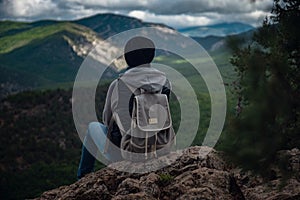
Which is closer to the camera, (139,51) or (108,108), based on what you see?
(139,51)

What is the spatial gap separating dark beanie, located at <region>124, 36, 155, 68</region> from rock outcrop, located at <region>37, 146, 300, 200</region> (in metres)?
1.61

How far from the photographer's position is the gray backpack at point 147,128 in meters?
6.49

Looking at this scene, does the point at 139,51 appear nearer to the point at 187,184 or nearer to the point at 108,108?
the point at 108,108

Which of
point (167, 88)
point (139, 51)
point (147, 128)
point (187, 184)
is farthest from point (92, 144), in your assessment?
point (187, 184)

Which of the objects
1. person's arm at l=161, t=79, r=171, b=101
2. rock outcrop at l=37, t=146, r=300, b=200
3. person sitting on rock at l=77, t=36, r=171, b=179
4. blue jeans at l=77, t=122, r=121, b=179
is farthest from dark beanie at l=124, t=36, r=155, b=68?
rock outcrop at l=37, t=146, r=300, b=200

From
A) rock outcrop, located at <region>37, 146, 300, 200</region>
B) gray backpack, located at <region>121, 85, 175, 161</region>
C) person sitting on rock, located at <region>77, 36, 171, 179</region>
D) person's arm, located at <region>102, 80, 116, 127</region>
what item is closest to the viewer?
rock outcrop, located at <region>37, 146, 300, 200</region>

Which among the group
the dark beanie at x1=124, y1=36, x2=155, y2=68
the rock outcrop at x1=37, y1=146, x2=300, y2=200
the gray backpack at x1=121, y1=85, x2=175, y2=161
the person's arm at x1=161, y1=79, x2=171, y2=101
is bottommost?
the rock outcrop at x1=37, y1=146, x2=300, y2=200

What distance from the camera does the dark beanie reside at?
264 inches

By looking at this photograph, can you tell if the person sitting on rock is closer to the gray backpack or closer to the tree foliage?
the gray backpack

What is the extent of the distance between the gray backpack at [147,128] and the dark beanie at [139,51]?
505 millimetres

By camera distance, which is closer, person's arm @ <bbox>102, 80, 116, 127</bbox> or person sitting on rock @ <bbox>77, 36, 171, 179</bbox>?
person sitting on rock @ <bbox>77, 36, 171, 179</bbox>

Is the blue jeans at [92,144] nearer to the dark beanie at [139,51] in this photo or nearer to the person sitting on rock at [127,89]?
the person sitting on rock at [127,89]

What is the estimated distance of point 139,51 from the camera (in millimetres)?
6777

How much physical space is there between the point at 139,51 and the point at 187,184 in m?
2.18
